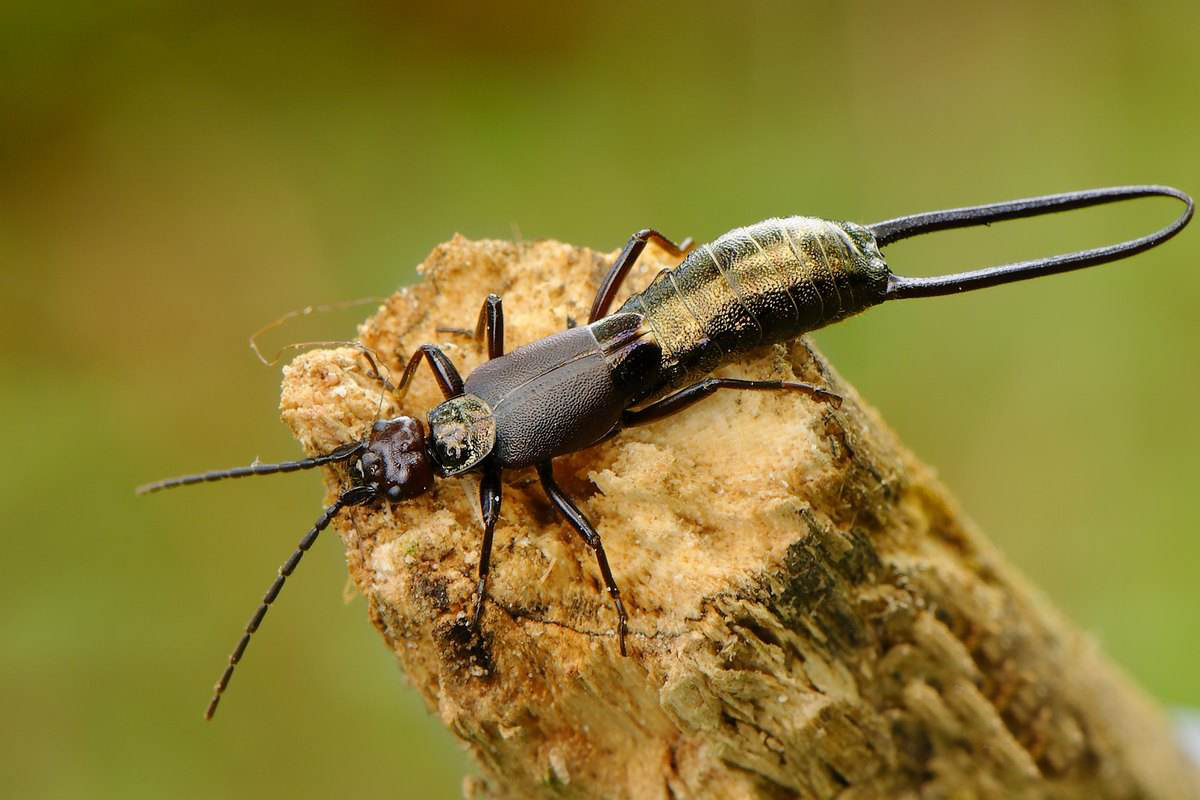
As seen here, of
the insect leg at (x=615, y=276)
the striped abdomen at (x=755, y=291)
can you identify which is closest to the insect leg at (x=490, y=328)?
the insect leg at (x=615, y=276)

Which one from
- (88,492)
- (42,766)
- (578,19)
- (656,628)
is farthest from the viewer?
(578,19)

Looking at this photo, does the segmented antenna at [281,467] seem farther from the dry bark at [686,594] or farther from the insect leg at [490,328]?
the insect leg at [490,328]

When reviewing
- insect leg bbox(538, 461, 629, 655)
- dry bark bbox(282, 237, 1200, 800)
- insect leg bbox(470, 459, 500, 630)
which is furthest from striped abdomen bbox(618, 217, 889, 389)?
insect leg bbox(470, 459, 500, 630)

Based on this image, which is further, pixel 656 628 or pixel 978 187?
pixel 978 187

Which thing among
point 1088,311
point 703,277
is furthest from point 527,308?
point 1088,311

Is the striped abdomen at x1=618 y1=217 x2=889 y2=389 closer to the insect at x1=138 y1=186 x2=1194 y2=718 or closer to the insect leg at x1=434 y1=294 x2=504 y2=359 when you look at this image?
the insect at x1=138 y1=186 x2=1194 y2=718

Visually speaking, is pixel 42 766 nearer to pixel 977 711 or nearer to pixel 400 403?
pixel 400 403
